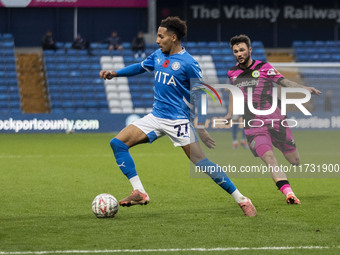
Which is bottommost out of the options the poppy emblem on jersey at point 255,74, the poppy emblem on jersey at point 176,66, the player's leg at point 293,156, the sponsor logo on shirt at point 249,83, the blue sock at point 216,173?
the player's leg at point 293,156

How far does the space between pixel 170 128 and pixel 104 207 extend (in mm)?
1085

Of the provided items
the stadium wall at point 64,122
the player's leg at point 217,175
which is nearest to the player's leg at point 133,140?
the player's leg at point 217,175

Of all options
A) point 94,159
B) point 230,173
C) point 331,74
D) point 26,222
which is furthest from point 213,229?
point 331,74

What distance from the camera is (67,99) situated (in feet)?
96.0

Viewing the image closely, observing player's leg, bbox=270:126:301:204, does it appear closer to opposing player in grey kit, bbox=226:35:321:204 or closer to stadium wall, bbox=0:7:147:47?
opposing player in grey kit, bbox=226:35:321:204

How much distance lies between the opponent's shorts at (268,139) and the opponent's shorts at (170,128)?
155 centimetres

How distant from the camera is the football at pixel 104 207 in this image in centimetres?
790

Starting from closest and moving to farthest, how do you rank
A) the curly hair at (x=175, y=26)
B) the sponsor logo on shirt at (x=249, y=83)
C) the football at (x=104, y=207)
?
the football at (x=104, y=207)
the curly hair at (x=175, y=26)
the sponsor logo on shirt at (x=249, y=83)

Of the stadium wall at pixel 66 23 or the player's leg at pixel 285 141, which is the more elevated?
the stadium wall at pixel 66 23

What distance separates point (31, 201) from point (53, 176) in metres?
3.20

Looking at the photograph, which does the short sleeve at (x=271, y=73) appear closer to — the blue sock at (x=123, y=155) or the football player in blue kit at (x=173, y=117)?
the football player in blue kit at (x=173, y=117)

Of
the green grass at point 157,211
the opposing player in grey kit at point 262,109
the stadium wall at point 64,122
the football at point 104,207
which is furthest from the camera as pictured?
the stadium wall at point 64,122

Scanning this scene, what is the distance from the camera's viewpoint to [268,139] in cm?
952

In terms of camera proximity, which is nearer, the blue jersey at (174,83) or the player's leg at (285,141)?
the blue jersey at (174,83)
